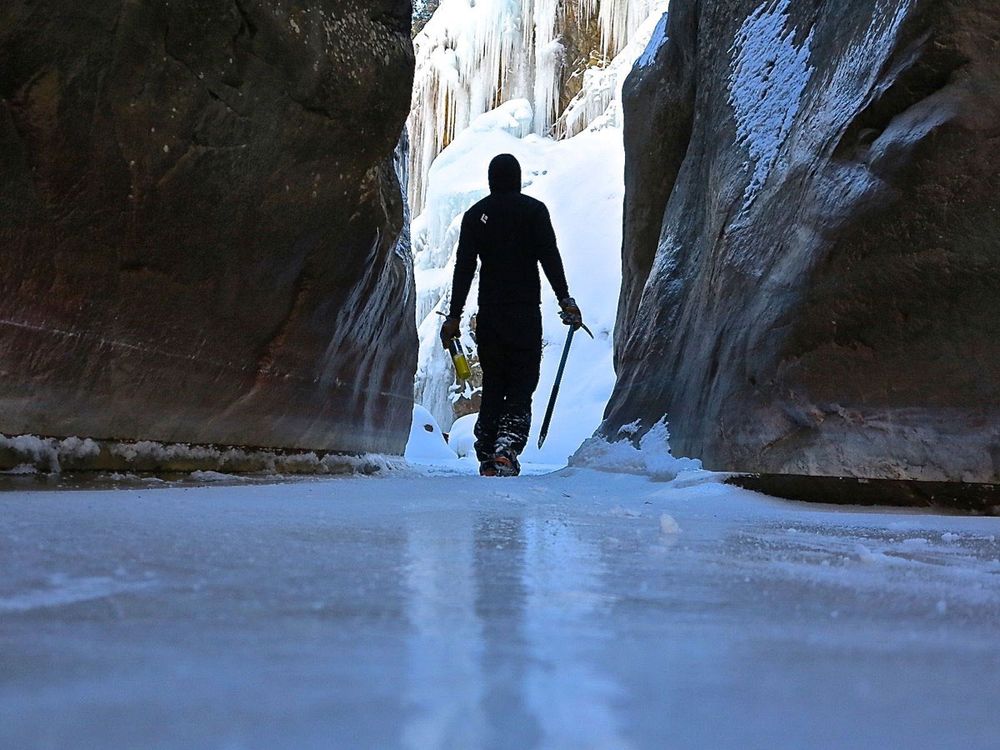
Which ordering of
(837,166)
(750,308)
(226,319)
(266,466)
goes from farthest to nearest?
(266,466) → (226,319) → (750,308) → (837,166)

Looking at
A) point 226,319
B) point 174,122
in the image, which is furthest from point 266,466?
point 174,122

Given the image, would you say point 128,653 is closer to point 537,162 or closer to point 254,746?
point 254,746

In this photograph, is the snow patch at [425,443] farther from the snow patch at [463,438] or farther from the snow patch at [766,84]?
the snow patch at [766,84]

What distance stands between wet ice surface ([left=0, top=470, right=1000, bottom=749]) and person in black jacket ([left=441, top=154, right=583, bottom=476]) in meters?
3.08

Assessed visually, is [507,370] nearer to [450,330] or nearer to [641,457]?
[450,330]

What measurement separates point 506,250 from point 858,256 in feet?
6.88

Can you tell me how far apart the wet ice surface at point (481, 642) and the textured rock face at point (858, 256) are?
1338mm

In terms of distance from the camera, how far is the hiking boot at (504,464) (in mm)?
4098

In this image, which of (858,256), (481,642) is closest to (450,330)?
(858,256)

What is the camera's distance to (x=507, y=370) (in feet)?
14.3

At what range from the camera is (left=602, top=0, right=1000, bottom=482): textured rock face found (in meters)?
2.34

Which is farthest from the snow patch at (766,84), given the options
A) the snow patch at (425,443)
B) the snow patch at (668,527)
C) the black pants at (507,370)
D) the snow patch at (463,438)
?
the snow patch at (463,438)

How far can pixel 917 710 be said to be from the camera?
433 millimetres

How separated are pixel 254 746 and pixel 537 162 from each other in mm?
20120
